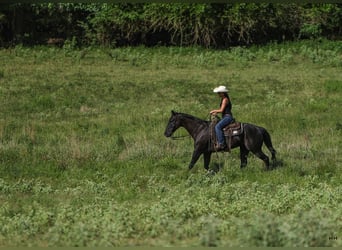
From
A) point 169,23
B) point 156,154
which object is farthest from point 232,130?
point 169,23

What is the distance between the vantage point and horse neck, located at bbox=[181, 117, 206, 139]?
58.7 feet

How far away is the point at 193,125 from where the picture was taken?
18.0 metres

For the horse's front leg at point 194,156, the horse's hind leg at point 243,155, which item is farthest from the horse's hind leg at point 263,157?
the horse's front leg at point 194,156

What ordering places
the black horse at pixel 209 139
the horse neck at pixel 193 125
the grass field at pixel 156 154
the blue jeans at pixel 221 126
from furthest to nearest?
the horse neck at pixel 193 125 < the black horse at pixel 209 139 < the blue jeans at pixel 221 126 < the grass field at pixel 156 154

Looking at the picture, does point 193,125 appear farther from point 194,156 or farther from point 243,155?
point 243,155

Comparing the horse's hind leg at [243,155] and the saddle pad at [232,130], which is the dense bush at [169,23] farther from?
the saddle pad at [232,130]

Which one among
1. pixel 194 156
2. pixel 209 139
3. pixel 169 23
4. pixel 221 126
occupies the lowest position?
pixel 194 156

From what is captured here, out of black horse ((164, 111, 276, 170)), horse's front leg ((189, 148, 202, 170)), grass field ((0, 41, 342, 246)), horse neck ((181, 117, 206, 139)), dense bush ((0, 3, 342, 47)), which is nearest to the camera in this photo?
grass field ((0, 41, 342, 246))

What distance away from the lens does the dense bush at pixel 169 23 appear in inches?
1591

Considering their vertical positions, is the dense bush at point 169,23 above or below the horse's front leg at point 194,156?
above

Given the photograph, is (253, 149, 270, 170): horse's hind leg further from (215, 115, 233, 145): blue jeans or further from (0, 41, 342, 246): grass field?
(215, 115, 233, 145): blue jeans

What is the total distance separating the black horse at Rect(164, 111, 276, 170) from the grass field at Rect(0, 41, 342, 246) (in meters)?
0.46

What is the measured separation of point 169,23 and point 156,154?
23245 mm

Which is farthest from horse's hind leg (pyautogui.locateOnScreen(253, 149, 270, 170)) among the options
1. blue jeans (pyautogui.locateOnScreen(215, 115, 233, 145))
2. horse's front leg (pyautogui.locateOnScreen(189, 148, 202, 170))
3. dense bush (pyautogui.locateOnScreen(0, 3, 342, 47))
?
dense bush (pyautogui.locateOnScreen(0, 3, 342, 47))
